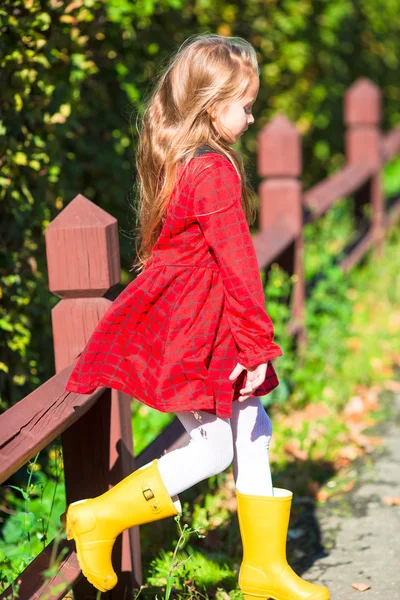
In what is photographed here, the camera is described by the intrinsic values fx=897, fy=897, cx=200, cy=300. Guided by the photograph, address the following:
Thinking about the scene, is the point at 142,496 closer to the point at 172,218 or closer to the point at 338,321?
the point at 172,218

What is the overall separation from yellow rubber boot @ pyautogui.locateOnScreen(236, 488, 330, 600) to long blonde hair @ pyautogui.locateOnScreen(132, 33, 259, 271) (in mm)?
832

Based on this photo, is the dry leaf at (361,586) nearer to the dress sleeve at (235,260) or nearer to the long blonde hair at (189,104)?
the dress sleeve at (235,260)

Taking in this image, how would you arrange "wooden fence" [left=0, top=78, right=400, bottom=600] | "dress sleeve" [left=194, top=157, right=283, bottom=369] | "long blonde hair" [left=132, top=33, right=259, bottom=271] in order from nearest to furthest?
"wooden fence" [left=0, top=78, right=400, bottom=600], "dress sleeve" [left=194, top=157, right=283, bottom=369], "long blonde hair" [left=132, top=33, right=259, bottom=271]

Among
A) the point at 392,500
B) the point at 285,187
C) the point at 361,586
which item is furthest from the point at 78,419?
the point at 285,187

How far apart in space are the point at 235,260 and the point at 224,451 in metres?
0.52

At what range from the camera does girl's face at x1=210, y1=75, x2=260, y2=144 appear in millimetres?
2379

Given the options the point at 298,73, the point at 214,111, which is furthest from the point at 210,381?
the point at 298,73

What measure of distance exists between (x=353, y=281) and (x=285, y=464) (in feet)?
7.96

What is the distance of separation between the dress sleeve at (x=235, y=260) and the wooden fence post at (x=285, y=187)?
2361mm

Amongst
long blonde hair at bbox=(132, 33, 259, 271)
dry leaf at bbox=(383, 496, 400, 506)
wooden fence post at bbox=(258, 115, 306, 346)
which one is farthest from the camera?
wooden fence post at bbox=(258, 115, 306, 346)

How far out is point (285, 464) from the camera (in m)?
3.79

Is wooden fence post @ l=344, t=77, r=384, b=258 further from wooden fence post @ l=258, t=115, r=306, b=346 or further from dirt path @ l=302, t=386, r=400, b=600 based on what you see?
dirt path @ l=302, t=386, r=400, b=600

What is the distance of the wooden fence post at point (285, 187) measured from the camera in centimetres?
467

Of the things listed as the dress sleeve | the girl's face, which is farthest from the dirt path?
the girl's face
